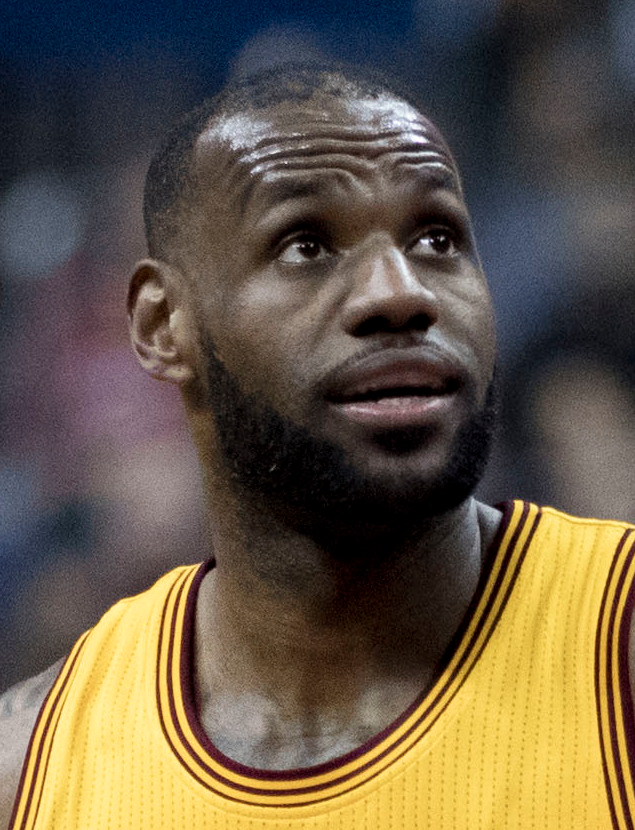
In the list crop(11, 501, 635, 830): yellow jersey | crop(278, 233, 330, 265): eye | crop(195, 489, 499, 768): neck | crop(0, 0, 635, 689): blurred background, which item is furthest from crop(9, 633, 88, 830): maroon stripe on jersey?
crop(0, 0, 635, 689): blurred background

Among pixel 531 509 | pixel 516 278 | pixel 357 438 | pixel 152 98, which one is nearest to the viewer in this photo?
pixel 357 438

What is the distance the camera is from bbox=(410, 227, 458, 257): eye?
6.86 ft

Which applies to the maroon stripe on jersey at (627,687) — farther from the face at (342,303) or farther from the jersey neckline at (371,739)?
the face at (342,303)

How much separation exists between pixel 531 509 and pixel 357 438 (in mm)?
489

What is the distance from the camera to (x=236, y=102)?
2.23 m

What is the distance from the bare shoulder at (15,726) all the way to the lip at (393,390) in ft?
3.13

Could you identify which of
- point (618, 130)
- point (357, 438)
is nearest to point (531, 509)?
point (357, 438)

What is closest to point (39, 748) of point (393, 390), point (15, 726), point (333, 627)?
point (15, 726)

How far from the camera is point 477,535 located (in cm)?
218

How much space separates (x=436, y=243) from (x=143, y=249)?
98.8 inches

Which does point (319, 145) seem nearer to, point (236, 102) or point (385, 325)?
point (236, 102)

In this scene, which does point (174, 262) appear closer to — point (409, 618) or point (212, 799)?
point (409, 618)

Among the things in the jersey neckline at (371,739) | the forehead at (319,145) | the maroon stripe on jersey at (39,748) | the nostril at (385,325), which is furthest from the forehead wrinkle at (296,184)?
the maroon stripe on jersey at (39,748)

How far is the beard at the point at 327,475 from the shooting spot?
1.91 metres
